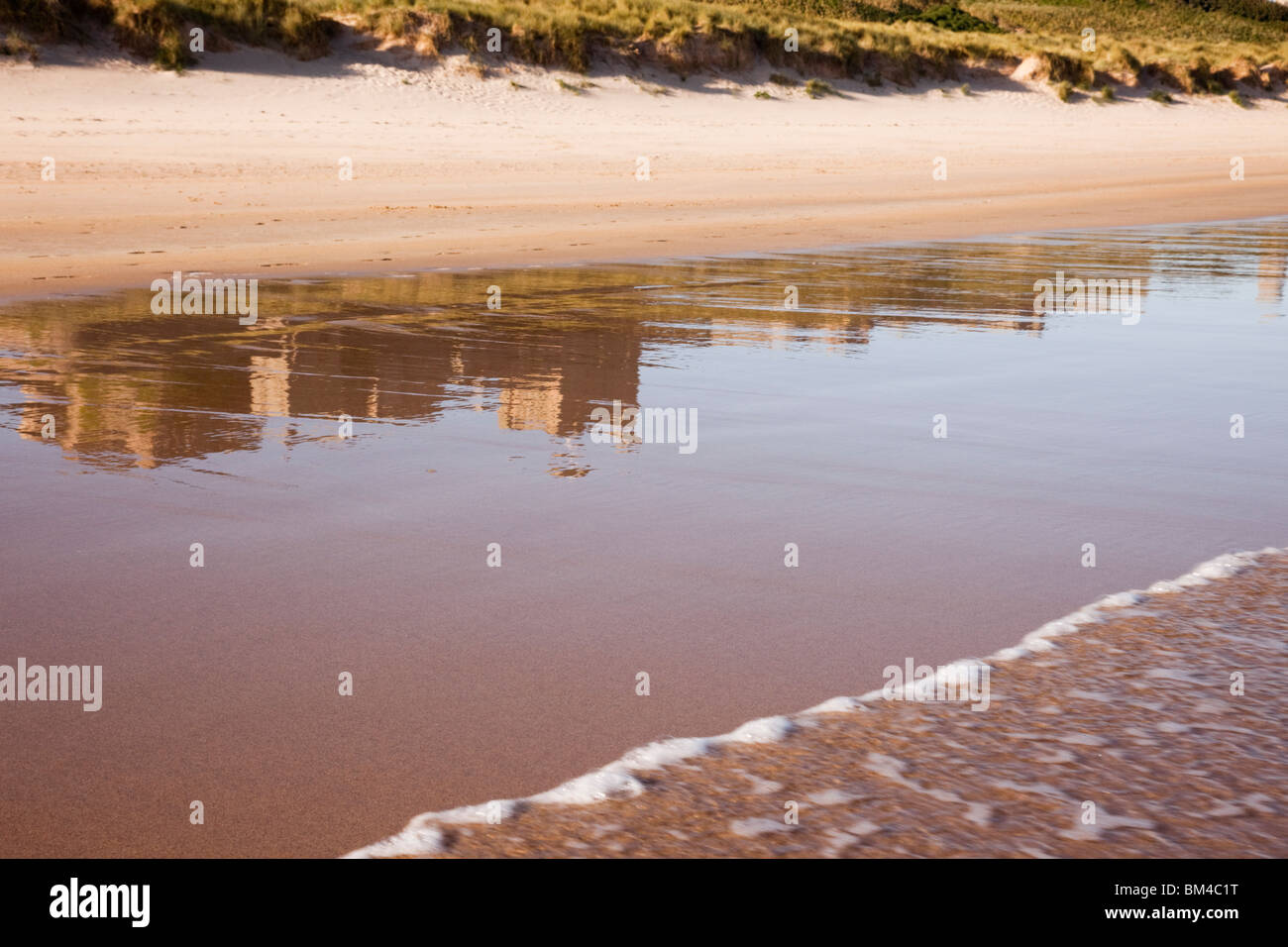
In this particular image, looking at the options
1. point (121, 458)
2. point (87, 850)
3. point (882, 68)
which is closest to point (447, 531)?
point (121, 458)

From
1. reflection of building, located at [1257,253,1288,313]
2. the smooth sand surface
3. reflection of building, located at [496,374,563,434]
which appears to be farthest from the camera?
the smooth sand surface

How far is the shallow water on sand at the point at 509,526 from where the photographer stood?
317 centimetres

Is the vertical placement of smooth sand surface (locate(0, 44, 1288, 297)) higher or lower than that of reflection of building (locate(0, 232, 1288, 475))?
higher

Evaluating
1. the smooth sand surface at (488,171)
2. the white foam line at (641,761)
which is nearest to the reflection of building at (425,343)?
the smooth sand surface at (488,171)

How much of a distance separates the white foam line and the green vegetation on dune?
2193 cm

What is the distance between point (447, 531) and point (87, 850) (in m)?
2.05

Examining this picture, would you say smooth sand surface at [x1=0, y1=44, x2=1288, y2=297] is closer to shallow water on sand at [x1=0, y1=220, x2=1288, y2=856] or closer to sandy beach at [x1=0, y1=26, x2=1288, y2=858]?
sandy beach at [x1=0, y1=26, x2=1288, y2=858]

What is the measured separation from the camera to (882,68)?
36062mm

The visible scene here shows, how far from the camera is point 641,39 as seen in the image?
31.4 m

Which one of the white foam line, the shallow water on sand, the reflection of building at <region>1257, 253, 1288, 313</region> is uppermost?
the reflection of building at <region>1257, 253, 1288, 313</region>

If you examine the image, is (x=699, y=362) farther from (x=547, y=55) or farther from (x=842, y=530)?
(x=547, y=55)

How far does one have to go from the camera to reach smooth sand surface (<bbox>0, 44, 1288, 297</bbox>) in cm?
1379

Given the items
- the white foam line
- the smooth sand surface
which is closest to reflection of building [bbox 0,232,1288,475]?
the smooth sand surface

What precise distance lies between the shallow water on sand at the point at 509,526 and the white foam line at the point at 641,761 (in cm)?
5
